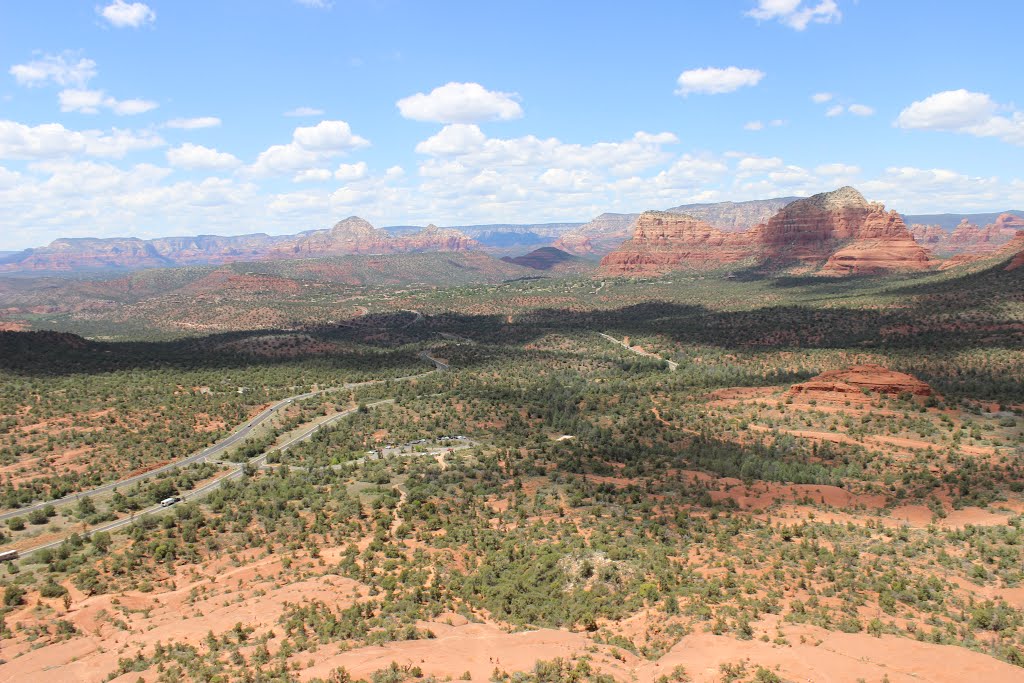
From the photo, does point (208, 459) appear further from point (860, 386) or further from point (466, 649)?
point (860, 386)

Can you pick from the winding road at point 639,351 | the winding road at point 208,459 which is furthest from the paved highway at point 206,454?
the winding road at point 639,351

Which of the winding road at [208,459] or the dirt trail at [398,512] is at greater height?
the dirt trail at [398,512]

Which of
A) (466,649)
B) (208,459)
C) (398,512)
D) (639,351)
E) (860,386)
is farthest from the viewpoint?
(639,351)

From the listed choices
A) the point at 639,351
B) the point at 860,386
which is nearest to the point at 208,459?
the point at 860,386

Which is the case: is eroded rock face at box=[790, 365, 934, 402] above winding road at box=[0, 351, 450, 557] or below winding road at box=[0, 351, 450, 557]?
above

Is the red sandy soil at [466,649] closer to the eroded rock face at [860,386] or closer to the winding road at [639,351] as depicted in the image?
the eroded rock face at [860,386]

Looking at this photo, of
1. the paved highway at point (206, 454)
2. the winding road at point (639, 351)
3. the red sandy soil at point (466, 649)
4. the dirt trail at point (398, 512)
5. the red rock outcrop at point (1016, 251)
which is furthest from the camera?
the red rock outcrop at point (1016, 251)

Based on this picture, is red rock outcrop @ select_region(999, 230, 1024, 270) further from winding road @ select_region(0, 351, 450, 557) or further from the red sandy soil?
the red sandy soil

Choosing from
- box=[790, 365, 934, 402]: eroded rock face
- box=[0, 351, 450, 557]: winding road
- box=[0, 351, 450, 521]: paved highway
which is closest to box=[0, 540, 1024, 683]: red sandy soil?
box=[0, 351, 450, 557]: winding road

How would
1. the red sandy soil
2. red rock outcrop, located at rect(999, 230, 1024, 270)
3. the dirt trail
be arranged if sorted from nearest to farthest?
the red sandy soil < the dirt trail < red rock outcrop, located at rect(999, 230, 1024, 270)
